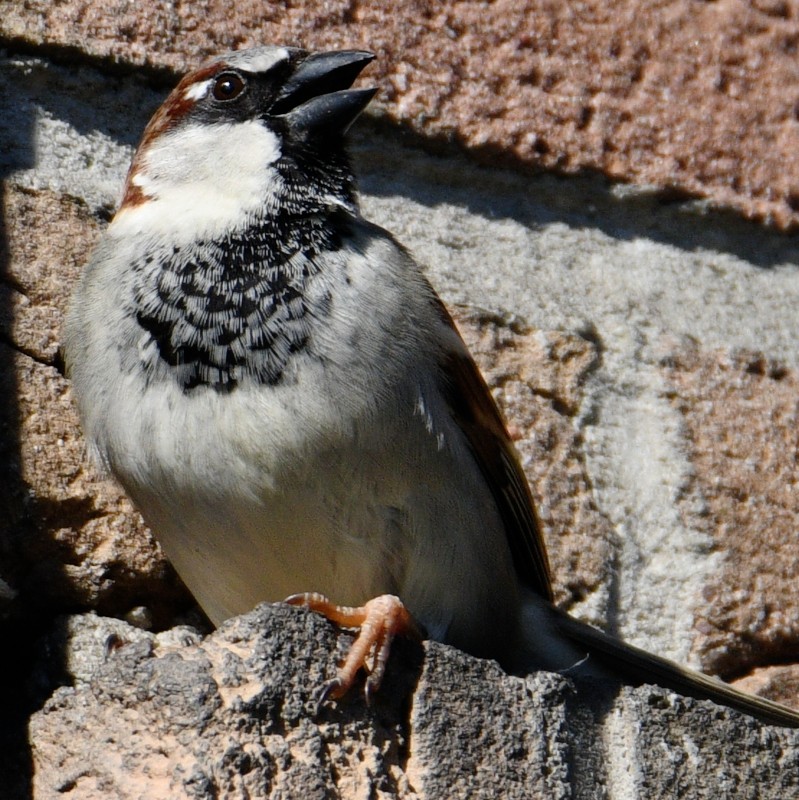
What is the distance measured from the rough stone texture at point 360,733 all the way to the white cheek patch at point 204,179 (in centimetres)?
59

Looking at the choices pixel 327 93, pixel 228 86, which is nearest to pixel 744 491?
pixel 327 93

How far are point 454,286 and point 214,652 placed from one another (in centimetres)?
77

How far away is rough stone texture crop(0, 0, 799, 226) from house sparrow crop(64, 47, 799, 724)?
0.30ft

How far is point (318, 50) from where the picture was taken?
1828mm

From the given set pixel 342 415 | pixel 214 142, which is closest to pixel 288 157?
pixel 214 142

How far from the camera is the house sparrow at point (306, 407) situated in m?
1.46

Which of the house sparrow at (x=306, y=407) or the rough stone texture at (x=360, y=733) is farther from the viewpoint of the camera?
the house sparrow at (x=306, y=407)

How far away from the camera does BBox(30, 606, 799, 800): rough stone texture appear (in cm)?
110

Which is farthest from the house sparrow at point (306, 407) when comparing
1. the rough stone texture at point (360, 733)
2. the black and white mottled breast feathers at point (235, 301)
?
the rough stone texture at point (360, 733)

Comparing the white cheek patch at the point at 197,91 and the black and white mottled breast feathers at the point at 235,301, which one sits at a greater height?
the white cheek patch at the point at 197,91

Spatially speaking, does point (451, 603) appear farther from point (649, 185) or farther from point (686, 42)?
point (686, 42)

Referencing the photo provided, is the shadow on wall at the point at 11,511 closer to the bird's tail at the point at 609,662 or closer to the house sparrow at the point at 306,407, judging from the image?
the house sparrow at the point at 306,407

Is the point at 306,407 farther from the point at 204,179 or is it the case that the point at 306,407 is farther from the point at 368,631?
the point at 204,179

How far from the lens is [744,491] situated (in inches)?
69.1
